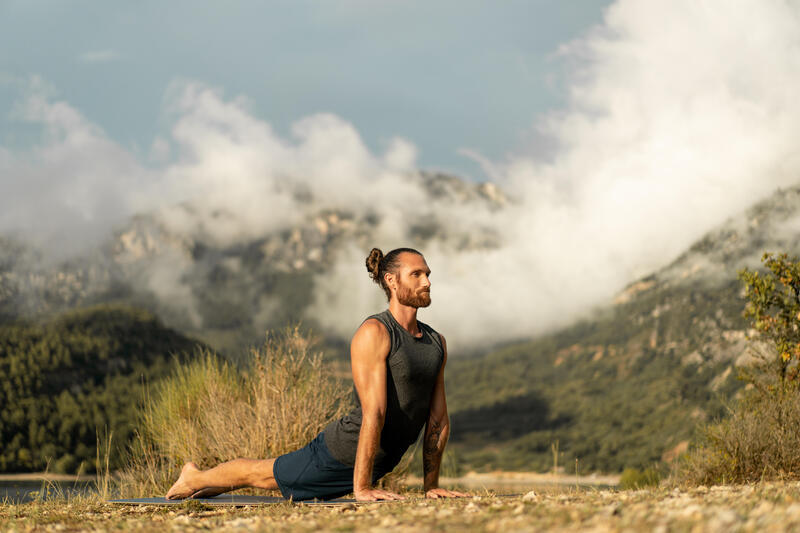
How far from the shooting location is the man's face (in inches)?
211

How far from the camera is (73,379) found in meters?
61.6

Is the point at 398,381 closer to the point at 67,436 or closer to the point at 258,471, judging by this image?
the point at 258,471

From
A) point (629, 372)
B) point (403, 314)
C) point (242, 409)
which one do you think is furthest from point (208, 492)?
point (629, 372)

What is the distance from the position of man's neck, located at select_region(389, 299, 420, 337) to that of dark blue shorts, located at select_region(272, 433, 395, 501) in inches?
41.8

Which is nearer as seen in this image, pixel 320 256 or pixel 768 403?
pixel 768 403

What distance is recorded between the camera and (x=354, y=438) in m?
5.39

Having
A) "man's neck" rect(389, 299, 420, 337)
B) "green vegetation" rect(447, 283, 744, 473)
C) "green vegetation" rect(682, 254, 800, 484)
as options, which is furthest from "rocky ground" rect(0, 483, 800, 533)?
"green vegetation" rect(447, 283, 744, 473)

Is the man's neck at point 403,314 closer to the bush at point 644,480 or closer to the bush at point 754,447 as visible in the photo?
the bush at point 644,480

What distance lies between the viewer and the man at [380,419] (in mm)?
5156

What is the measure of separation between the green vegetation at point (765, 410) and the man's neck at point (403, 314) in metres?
4.62

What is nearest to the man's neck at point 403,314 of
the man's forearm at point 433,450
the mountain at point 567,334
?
the man's forearm at point 433,450

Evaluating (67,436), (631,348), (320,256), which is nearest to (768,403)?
(67,436)

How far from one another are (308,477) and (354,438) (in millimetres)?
522

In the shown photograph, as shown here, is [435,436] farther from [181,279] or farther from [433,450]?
[181,279]
